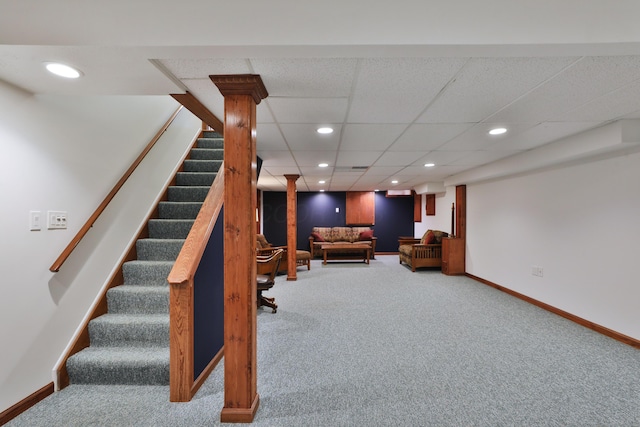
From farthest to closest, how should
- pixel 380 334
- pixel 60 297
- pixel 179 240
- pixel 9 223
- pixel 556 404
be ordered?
pixel 380 334
pixel 179 240
pixel 60 297
pixel 556 404
pixel 9 223

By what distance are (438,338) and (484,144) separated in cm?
236

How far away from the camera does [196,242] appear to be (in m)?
2.07

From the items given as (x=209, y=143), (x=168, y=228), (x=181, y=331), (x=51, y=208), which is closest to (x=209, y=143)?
(x=209, y=143)

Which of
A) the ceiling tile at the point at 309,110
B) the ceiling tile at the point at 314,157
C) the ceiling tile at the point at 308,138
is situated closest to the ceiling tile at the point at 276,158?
the ceiling tile at the point at 314,157

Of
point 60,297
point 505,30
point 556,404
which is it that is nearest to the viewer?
point 505,30

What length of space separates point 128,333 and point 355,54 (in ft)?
8.52

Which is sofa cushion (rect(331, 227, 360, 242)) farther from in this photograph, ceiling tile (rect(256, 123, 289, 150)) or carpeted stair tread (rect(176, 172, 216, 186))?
carpeted stair tread (rect(176, 172, 216, 186))

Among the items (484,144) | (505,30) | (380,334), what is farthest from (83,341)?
(484,144)

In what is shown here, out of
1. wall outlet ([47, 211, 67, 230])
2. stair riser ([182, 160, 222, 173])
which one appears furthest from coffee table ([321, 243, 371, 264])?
wall outlet ([47, 211, 67, 230])

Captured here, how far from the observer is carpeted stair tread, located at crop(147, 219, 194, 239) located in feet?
9.71

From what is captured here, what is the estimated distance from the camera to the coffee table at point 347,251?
25.3ft

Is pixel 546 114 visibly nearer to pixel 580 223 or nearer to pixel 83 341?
pixel 580 223

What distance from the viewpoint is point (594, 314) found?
10.2 feet

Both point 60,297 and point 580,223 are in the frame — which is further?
point 580,223
